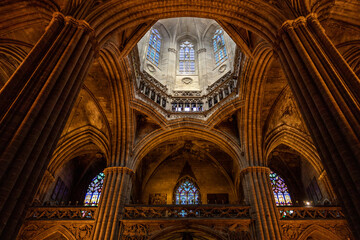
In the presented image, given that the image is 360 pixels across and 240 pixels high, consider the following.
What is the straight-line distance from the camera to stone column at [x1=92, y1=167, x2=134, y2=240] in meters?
10.3

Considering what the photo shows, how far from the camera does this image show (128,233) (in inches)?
426

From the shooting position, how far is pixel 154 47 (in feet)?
63.1

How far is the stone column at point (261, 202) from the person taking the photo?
10234 millimetres

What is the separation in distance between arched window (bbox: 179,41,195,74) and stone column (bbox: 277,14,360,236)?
446 inches

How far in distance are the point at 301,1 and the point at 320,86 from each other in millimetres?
3723

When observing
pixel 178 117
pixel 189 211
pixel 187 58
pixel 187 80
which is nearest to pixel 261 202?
pixel 189 211

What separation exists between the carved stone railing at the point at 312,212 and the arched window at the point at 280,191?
15.7ft

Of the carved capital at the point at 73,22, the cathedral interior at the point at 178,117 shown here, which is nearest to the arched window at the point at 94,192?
the cathedral interior at the point at 178,117

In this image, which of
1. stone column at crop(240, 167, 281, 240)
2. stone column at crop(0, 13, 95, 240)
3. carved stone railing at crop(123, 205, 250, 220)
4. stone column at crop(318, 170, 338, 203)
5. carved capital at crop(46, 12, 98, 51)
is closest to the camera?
stone column at crop(0, 13, 95, 240)

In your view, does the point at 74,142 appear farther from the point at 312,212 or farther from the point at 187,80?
the point at 312,212

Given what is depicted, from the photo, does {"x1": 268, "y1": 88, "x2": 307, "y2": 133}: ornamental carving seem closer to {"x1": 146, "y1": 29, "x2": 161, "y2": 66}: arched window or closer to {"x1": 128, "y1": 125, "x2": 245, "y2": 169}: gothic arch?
{"x1": 128, "y1": 125, "x2": 245, "y2": 169}: gothic arch

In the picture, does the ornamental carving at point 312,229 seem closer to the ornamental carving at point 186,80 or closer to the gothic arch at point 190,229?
the gothic arch at point 190,229

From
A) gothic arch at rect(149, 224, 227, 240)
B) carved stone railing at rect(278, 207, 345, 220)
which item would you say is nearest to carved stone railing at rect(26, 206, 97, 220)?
gothic arch at rect(149, 224, 227, 240)

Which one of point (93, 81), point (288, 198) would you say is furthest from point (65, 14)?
point (288, 198)
